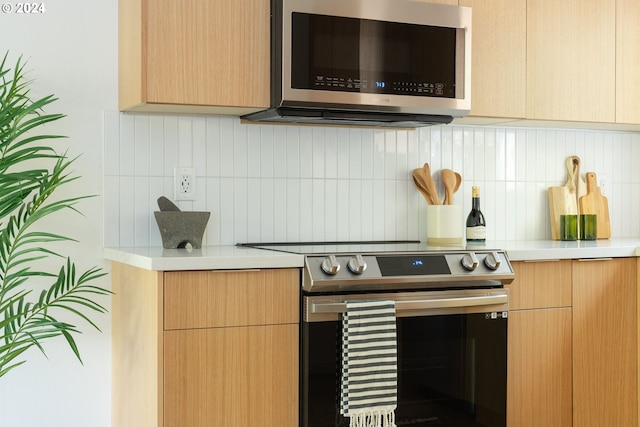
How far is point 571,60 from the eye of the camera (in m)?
3.15

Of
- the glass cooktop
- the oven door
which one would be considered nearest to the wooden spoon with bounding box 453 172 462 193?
the glass cooktop

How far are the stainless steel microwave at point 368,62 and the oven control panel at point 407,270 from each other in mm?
552

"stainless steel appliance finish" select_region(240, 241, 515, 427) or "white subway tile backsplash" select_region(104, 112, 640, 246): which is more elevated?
"white subway tile backsplash" select_region(104, 112, 640, 246)

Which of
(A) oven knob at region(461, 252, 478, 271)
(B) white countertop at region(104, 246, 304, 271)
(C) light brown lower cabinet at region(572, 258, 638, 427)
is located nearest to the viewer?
(B) white countertop at region(104, 246, 304, 271)

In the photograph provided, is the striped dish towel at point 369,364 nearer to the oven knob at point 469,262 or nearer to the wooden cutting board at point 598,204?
the oven knob at point 469,262

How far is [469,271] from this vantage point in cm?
260

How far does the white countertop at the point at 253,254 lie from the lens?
7.47 feet

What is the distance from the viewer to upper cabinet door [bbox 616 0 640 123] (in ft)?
10.6

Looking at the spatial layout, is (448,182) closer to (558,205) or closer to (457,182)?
(457,182)

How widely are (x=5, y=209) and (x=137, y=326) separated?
535 mm

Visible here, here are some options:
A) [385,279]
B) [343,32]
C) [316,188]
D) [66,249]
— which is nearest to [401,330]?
[385,279]

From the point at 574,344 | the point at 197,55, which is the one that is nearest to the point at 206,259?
the point at 197,55

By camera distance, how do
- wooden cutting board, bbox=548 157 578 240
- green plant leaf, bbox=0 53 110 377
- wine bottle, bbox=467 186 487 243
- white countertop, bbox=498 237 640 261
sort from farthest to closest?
1. wooden cutting board, bbox=548 157 578 240
2. wine bottle, bbox=467 186 487 243
3. white countertop, bbox=498 237 640 261
4. green plant leaf, bbox=0 53 110 377

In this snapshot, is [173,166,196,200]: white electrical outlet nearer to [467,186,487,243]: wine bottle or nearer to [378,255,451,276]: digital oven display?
[378,255,451,276]: digital oven display
